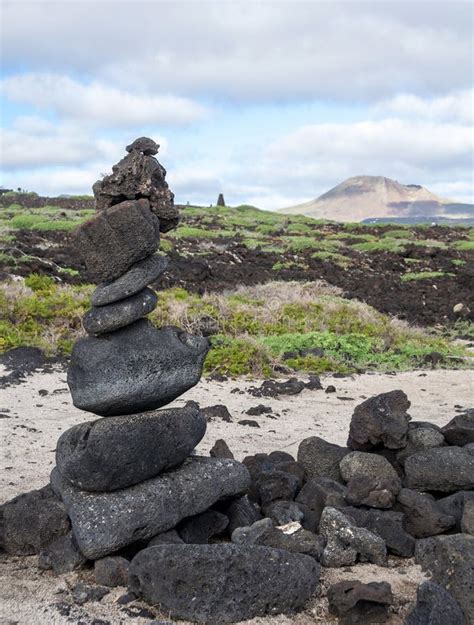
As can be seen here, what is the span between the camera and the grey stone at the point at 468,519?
18.9ft

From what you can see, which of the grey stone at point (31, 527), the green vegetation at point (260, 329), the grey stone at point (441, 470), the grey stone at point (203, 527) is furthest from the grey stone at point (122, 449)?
the green vegetation at point (260, 329)

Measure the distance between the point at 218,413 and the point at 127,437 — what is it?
4.48 meters

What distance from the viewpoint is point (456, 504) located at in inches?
242

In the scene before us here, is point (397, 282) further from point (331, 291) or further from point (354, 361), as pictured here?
point (354, 361)

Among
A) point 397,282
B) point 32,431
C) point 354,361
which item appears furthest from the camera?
point 397,282

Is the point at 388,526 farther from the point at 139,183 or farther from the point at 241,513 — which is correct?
the point at 139,183

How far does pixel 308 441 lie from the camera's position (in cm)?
727

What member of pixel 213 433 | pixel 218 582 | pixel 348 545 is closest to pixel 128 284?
pixel 218 582

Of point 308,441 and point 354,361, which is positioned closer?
point 308,441

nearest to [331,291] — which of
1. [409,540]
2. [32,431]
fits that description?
[32,431]

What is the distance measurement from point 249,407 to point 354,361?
12.6 ft

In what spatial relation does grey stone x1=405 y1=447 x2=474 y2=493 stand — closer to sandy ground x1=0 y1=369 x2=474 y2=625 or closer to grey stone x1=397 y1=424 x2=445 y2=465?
grey stone x1=397 y1=424 x2=445 y2=465

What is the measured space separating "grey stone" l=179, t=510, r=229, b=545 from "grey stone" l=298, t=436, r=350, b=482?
1.30 m

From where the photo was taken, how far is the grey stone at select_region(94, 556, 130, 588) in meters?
5.15
